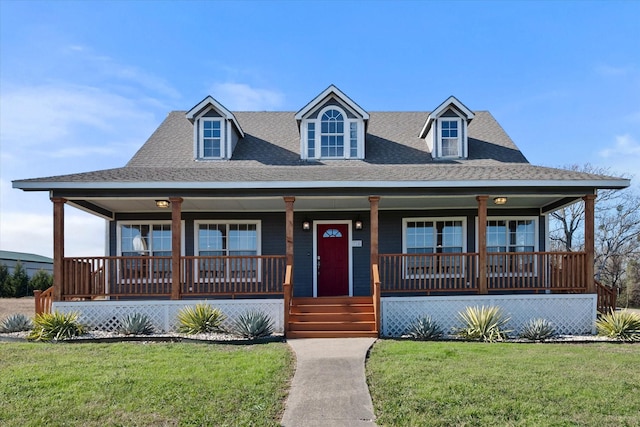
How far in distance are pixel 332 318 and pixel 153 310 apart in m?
4.27

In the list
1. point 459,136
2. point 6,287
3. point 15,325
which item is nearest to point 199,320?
point 15,325

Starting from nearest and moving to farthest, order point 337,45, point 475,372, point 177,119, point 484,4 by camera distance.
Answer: point 475,372
point 484,4
point 337,45
point 177,119

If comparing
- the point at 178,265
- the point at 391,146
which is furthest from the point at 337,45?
the point at 178,265

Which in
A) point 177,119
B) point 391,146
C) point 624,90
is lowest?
point 391,146

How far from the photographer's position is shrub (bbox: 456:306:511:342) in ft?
33.6

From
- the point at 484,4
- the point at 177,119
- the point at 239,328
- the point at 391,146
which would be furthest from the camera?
the point at 177,119

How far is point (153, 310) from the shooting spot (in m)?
11.4

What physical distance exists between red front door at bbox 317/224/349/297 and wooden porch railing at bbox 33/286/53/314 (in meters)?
7.16

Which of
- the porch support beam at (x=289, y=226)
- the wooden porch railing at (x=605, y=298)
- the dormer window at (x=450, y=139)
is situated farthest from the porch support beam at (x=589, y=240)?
the porch support beam at (x=289, y=226)

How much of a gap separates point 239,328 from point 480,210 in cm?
633

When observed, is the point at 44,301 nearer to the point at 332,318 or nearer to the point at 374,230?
the point at 332,318

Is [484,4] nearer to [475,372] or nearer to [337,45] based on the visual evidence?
[337,45]

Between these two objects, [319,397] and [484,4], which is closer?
[319,397]

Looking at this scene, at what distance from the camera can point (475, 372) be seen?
6.88 metres
